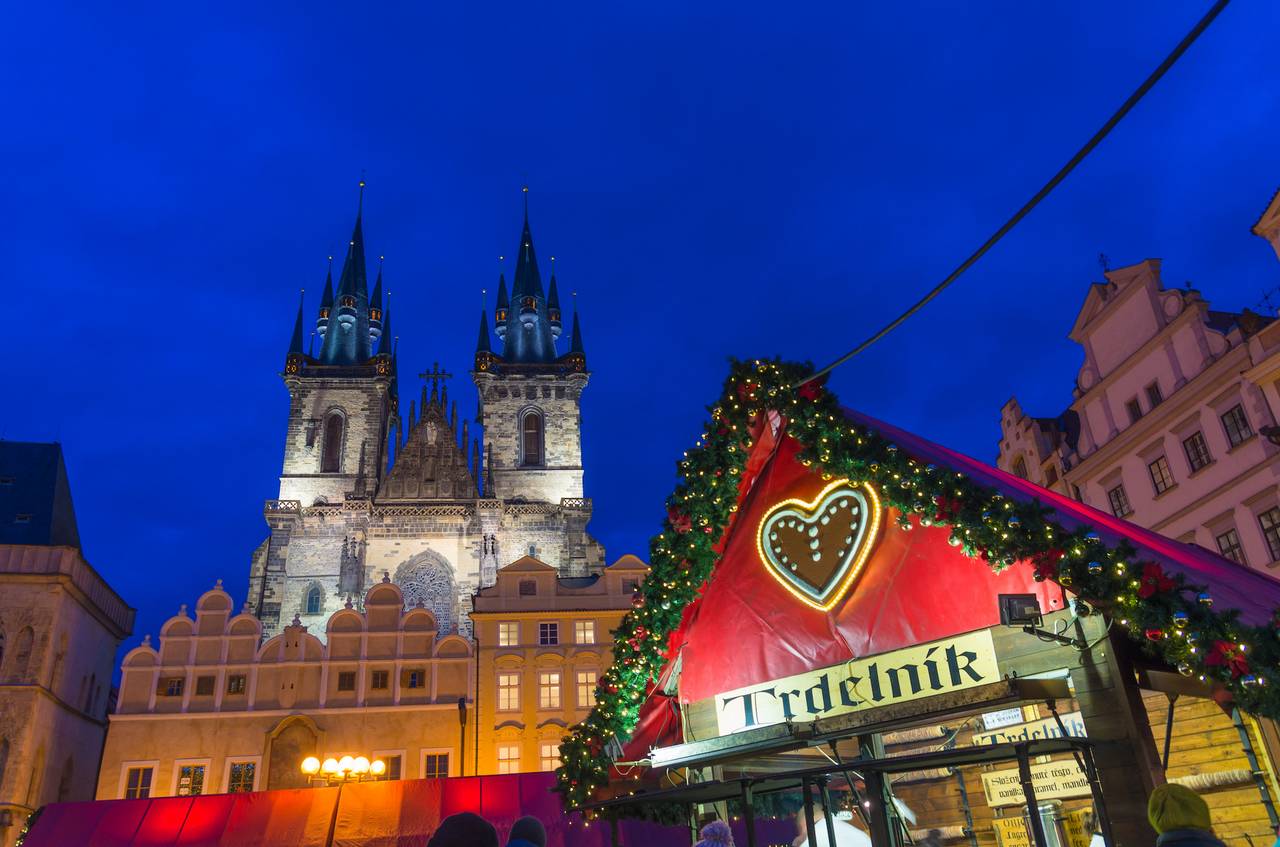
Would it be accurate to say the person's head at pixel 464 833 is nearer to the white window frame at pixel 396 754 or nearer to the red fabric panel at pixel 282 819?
the red fabric panel at pixel 282 819

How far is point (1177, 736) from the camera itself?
910 centimetres

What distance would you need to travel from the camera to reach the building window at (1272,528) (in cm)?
1719

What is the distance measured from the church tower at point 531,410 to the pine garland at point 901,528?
3663 cm

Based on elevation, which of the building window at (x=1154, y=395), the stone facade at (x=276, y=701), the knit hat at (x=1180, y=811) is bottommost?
the knit hat at (x=1180, y=811)

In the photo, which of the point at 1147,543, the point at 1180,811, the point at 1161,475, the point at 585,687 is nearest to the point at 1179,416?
the point at 1161,475

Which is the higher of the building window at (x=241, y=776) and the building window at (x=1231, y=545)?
the building window at (x=1231, y=545)

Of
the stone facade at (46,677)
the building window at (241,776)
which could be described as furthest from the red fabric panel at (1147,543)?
the stone facade at (46,677)

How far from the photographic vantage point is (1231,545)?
59.9 ft

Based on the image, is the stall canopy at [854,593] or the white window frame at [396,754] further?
the white window frame at [396,754]

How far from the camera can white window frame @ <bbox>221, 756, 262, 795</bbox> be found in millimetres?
22641

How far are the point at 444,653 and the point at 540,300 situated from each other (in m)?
33.3

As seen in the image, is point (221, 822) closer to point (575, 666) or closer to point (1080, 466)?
point (575, 666)

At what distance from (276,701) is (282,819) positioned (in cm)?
663

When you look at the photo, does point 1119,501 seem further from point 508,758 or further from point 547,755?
point 508,758
